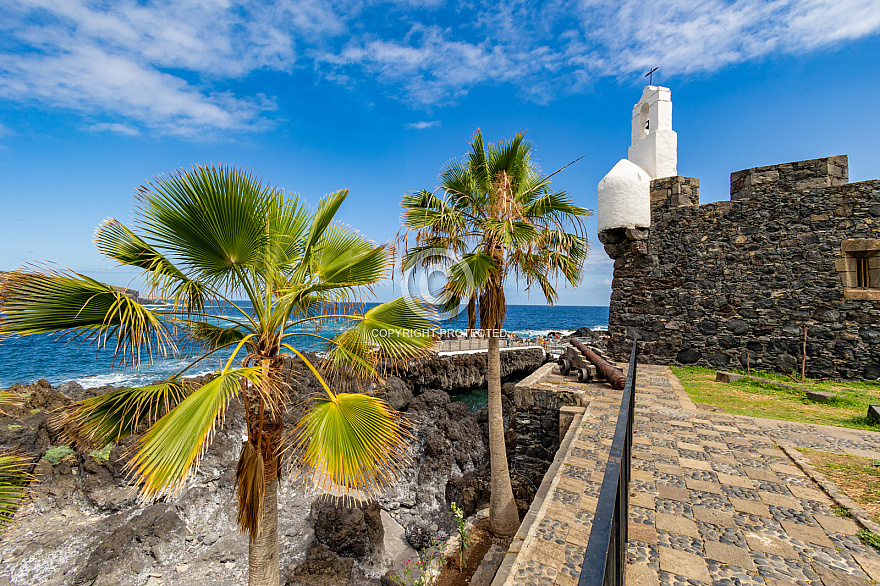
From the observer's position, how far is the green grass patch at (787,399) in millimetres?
6191

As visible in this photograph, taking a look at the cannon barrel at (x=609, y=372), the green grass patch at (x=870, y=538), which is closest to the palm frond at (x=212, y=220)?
the green grass patch at (x=870, y=538)

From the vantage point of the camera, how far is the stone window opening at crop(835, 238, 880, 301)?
8.52 meters

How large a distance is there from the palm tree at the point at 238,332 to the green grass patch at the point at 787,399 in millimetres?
6679

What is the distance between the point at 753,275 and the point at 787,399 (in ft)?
12.6

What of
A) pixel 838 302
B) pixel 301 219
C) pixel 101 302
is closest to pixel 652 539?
pixel 301 219

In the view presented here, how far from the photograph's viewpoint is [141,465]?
236 cm

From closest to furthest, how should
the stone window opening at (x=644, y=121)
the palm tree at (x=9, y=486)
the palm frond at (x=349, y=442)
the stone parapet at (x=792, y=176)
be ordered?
the palm tree at (x=9, y=486)
the palm frond at (x=349, y=442)
the stone parapet at (x=792, y=176)
the stone window opening at (x=644, y=121)

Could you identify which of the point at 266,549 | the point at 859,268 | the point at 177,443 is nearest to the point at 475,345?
the point at 859,268

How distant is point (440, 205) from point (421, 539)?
23.1 feet

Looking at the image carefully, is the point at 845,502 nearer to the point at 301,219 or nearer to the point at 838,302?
the point at 301,219

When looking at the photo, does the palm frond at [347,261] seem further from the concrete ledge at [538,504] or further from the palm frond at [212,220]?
the concrete ledge at [538,504]

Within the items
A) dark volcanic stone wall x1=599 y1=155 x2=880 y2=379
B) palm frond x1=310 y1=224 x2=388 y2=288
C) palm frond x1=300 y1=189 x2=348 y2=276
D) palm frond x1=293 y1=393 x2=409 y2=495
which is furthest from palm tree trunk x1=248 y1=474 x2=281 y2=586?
dark volcanic stone wall x1=599 y1=155 x2=880 y2=379

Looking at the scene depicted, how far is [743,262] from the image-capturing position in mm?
10023

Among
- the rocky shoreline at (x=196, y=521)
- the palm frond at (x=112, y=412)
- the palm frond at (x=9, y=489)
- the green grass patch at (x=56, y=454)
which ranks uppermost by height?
the palm frond at (x=112, y=412)
